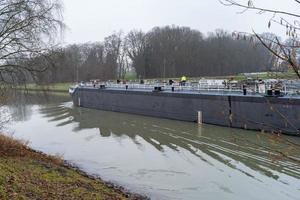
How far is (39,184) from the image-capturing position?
1165 cm

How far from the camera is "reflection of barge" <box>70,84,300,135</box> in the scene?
89.3ft

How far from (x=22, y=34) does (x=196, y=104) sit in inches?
911

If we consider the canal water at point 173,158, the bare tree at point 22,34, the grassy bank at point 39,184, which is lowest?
the canal water at point 173,158

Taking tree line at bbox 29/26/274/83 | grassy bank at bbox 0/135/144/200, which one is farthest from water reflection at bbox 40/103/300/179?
tree line at bbox 29/26/274/83

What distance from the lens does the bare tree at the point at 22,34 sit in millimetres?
15216

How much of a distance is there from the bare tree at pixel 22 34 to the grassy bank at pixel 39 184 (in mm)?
3342

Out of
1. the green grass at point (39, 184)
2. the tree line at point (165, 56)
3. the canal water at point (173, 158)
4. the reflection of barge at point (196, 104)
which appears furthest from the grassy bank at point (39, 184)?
the tree line at point (165, 56)

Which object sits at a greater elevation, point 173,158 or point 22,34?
point 22,34

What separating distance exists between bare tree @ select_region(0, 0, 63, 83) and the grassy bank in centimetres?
334

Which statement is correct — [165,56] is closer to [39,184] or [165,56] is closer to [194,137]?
[194,137]

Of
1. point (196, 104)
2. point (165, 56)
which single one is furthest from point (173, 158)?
point (165, 56)

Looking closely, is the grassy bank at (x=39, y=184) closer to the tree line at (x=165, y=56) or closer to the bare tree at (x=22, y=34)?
the bare tree at (x=22, y=34)

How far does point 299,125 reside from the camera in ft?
81.1

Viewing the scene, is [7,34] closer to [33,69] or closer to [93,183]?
[33,69]
